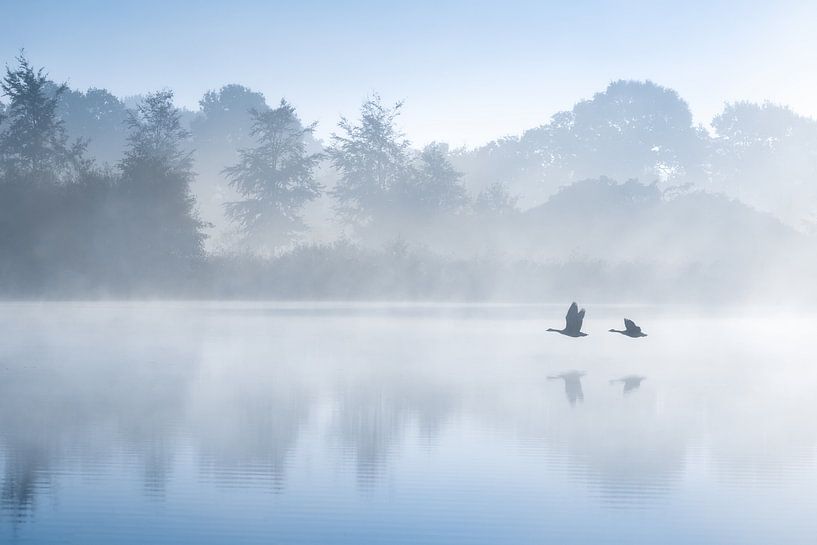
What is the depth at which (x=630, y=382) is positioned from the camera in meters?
15.3

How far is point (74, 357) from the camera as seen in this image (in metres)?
17.1

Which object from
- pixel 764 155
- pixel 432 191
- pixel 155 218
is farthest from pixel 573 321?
pixel 764 155

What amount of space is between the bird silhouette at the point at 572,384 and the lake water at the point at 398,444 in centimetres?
10

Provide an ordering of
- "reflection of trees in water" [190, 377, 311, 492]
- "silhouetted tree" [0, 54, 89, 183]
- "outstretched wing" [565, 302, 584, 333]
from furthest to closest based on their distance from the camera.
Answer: "silhouetted tree" [0, 54, 89, 183] → "outstretched wing" [565, 302, 584, 333] → "reflection of trees in water" [190, 377, 311, 492]

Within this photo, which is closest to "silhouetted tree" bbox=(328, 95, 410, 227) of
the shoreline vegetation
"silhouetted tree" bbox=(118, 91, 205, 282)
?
the shoreline vegetation

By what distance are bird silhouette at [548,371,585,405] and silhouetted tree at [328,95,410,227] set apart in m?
39.9

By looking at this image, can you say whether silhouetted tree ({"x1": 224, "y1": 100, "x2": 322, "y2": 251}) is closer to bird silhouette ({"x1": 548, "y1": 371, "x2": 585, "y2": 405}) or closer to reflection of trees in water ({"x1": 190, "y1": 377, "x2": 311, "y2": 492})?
bird silhouette ({"x1": 548, "y1": 371, "x2": 585, "y2": 405})

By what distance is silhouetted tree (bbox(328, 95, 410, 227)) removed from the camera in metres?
56.2

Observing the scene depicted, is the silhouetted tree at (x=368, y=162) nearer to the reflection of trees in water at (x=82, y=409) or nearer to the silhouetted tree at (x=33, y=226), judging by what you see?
the silhouetted tree at (x=33, y=226)

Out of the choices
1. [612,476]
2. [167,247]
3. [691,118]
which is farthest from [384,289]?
Answer: [691,118]

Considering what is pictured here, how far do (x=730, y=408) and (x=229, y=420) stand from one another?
18.4 ft

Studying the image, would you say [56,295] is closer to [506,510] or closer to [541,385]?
[541,385]

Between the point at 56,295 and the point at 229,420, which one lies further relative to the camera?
the point at 56,295

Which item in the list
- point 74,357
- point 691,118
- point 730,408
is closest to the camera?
point 730,408
